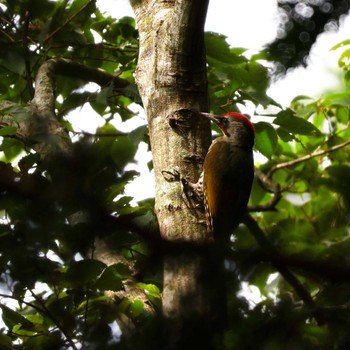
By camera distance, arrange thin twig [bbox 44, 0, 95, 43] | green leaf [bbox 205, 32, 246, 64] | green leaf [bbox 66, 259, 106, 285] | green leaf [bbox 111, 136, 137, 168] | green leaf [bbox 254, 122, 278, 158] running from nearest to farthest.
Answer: green leaf [bbox 111, 136, 137, 168]
green leaf [bbox 66, 259, 106, 285]
thin twig [bbox 44, 0, 95, 43]
green leaf [bbox 205, 32, 246, 64]
green leaf [bbox 254, 122, 278, 158]

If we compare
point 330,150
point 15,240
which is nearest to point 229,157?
point 330,150

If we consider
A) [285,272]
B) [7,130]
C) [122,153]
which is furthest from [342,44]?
[285,272]

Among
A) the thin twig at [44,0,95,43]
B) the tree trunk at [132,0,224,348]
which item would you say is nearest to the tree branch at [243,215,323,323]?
the tree trunk at [132,0,224,348]

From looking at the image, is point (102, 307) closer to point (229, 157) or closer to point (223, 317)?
point (223, 317)

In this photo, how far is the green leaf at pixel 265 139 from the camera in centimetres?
434

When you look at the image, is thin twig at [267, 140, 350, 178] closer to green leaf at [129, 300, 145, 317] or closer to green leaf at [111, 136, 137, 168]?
green leaf at [111, 136, 137, 168]

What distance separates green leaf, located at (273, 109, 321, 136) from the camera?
423 cm

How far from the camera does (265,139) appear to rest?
440 cm

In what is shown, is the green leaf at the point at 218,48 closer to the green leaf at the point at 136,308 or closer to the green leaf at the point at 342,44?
the green leaf at the point at 342,44

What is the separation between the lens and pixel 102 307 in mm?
2719

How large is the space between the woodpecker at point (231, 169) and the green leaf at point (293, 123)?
1.40ft

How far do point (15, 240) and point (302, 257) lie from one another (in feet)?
2.73

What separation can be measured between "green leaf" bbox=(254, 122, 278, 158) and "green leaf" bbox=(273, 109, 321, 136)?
0.33 feet

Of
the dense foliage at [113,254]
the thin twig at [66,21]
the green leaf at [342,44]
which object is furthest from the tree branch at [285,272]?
the green leaf at [342,44]
